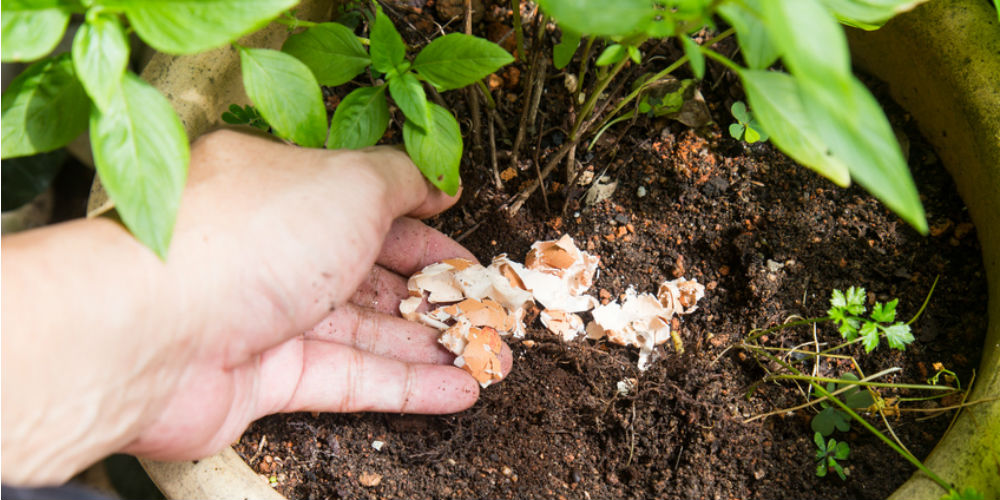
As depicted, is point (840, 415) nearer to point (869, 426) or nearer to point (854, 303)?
point (869, 426)

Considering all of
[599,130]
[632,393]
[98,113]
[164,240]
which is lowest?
[632,393]

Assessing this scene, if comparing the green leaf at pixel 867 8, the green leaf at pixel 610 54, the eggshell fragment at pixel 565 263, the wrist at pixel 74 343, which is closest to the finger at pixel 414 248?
the eggshell fragment at pixel 565 263

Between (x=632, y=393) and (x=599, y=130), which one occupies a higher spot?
(x=599, y=130)

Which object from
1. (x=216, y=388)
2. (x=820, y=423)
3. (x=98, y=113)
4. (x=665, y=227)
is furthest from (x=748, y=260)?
(x=98, y=113)

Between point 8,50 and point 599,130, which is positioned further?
point 599,130

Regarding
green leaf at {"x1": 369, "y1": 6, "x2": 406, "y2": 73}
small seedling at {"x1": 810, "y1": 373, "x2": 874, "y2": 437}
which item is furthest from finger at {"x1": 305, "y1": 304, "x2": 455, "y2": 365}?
small seedling at {"x1": 810, "y1": 373, "x2": 874, "y2": 437}

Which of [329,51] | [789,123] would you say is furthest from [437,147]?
[789,123]

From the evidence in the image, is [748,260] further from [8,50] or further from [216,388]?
[8,50]
